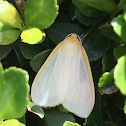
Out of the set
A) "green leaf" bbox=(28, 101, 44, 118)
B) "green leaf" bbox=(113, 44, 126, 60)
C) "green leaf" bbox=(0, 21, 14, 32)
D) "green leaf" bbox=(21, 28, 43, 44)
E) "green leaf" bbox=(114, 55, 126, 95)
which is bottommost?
"green leaf" bbox=(28, 101, 44, 118)

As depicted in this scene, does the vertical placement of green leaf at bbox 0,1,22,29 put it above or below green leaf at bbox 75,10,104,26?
above

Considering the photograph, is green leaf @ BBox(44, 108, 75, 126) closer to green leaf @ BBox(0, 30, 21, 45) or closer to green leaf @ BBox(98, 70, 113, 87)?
green leaf @ BBox(98, 70, 113, 87)

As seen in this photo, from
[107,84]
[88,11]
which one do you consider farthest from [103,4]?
[107,84]

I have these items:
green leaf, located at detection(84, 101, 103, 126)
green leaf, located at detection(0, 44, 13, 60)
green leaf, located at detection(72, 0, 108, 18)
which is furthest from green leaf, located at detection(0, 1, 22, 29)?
green leaf, located at detection(84, 101, 103, 126)

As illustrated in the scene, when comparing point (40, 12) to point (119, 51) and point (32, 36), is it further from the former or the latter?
point (119, 51)

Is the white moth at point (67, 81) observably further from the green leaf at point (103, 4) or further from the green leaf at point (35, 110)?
the green leaf at point (103, 4)

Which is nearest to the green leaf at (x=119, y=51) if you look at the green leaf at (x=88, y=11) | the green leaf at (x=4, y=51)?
the green leaf at (x=88, y=11)
